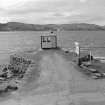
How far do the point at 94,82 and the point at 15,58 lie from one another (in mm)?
13543

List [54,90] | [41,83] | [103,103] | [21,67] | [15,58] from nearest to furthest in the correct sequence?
1. [103,103]
2. [54,90]
3. [41,83]
4. [21,67]
5. [15,58]

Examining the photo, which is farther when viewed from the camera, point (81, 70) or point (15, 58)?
point (15, 58)

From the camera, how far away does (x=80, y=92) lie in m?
10.5

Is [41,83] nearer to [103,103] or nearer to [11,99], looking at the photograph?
[11,99]

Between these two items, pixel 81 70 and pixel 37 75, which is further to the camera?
pixel 81 70

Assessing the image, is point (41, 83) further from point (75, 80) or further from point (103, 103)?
point (103, 103)

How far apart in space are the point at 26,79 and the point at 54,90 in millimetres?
2864

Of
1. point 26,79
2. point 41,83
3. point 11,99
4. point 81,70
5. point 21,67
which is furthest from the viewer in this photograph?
point 21,67

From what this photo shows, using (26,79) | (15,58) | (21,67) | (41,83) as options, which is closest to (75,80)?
(41,83)

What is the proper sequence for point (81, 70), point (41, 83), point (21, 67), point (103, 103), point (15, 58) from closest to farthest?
point (103, 103) → point (41, 83) → point (81, 70) → point (21, 67) → point (15, 58)

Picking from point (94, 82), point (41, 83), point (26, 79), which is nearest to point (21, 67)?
point (26, 79)

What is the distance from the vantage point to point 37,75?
13.9 m

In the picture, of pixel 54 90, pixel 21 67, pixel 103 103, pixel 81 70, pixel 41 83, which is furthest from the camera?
pixel 21 67

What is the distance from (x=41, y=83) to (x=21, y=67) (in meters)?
7.66
